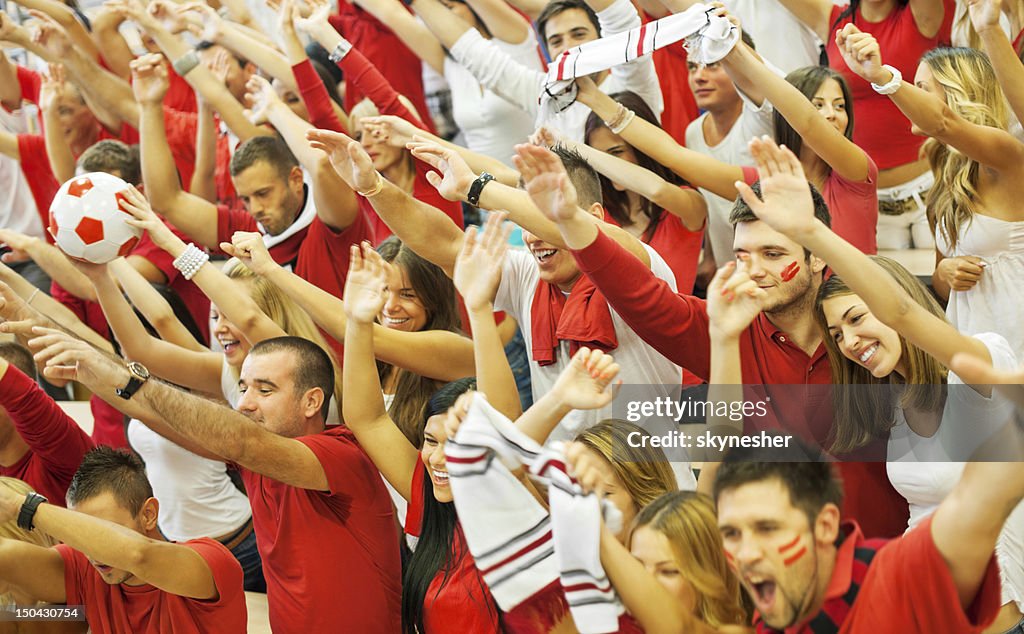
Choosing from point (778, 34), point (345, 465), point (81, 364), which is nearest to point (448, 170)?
point (345, 465)

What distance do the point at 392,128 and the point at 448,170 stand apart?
0.60m

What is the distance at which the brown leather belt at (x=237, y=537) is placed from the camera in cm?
411

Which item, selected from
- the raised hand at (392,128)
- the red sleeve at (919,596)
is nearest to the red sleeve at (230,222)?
the raised hand at (392,128)

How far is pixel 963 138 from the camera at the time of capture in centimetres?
302

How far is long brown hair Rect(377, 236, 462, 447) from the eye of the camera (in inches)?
135

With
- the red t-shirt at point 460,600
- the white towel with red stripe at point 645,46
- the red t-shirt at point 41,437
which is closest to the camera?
the red t-shirt at point 460,600

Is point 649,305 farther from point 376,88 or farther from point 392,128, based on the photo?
point 376,88

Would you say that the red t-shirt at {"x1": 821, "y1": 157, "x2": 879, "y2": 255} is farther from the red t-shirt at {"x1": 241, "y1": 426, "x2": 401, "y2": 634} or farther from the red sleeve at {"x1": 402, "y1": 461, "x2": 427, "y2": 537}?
the red t-shirt at {"x1": 241, "y1": 426, "x2": 401, "y2": 634}

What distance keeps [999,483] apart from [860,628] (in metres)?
0.33

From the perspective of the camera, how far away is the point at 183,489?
4.06 m

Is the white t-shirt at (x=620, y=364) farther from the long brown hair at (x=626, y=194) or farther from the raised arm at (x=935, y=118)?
the raised arm at (x=935, y=118)

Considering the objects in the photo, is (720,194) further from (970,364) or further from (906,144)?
(970,364)

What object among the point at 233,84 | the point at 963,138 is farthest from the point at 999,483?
the point at 233,84

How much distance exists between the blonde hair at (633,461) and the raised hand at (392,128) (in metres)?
1.34
